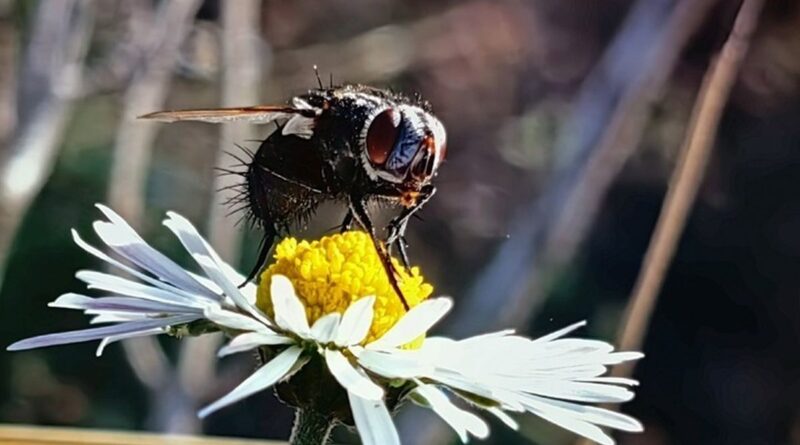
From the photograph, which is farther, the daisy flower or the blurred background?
the blurred background

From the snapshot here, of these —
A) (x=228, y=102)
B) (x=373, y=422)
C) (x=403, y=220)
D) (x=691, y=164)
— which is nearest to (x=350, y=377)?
(x=373, y=422)

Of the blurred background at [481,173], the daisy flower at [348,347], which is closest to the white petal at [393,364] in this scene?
the daisy flower at [348,347]

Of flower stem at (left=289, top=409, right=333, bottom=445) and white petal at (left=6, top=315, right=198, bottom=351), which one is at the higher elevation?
white petal at (left=6, top=315, right=198, bottom=351)

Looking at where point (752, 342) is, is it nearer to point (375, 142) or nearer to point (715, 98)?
point (715, 98)

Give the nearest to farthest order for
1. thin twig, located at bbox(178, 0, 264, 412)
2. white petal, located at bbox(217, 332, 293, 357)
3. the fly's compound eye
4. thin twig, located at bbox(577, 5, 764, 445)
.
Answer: white petal, located at bbox(217, 332, 293, 357)
the fly's compound eye
thin twig, located at bbox(178, 0, 264, 412)
thin twig, located at bbox(577, 5, 764, 445)

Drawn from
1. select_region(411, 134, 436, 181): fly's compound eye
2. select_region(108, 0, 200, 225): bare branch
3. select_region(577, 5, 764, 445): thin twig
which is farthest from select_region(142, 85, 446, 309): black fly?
select_region(577, 5, 764, 445): thin twig

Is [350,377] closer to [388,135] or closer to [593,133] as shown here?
[388,135]

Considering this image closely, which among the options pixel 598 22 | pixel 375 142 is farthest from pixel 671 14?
pixel 375 142

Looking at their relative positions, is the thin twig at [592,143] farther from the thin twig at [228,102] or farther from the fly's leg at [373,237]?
the fly's leg at [373,237]

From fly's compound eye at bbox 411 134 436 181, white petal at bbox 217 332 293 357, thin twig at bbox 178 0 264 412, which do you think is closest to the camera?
white petal at bbox 217 332 293 357

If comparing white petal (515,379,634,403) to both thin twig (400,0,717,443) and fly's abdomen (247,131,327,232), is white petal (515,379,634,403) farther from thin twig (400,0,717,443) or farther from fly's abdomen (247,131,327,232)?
thin twig (400,0,717,443)
